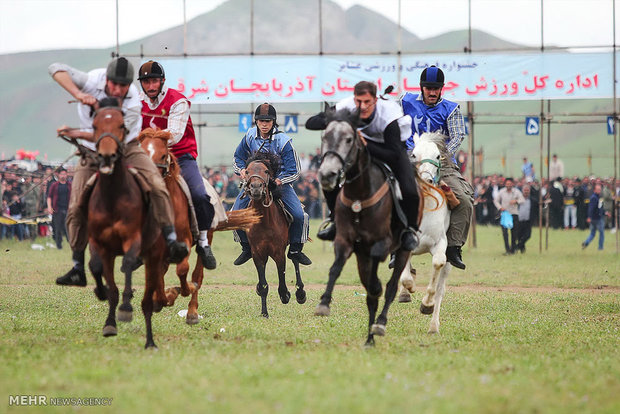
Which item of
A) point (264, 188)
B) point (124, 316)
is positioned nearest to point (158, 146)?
point (124, 316)

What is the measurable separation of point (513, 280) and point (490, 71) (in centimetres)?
1054

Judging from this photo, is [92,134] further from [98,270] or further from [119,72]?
[98,270]

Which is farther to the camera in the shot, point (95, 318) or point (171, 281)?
point (171, 281)

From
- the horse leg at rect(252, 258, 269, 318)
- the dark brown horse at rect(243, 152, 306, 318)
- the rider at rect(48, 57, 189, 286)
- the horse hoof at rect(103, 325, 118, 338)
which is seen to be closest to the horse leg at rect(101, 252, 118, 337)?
the horse hoof at rect(103, 325, 118, 338)

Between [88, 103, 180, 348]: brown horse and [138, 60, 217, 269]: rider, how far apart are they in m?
1.68

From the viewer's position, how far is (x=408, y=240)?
9.64m

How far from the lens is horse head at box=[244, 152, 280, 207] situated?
12773 mm

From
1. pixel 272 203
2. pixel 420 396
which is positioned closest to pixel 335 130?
pixel 420 396

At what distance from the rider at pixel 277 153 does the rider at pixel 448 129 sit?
2.23 meters

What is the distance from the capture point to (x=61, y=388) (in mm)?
6648

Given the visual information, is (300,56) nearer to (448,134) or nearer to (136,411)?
(448,134)

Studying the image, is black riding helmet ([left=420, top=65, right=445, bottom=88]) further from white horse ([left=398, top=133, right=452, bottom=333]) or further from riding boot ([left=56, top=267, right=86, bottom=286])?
riding boot ([left=56, top=267, right=86, bottom=286])

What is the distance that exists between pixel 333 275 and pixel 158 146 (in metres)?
2.61

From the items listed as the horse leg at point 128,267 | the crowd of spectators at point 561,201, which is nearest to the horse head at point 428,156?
the horse leg at point 128,267
